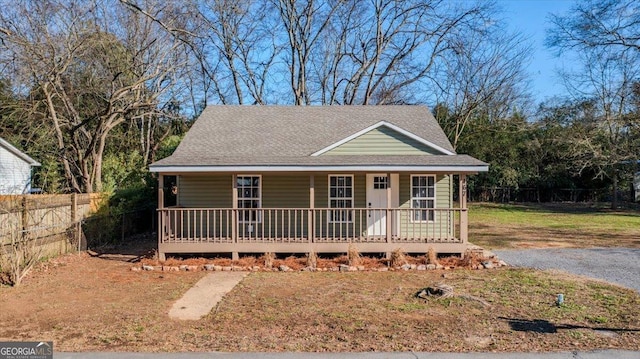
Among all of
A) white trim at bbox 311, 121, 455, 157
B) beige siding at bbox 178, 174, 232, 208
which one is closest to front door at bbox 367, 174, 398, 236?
white trim at bbox 311, 121, 455, 157

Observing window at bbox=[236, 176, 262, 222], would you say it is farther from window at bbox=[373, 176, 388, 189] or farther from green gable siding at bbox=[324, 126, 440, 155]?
window at bbox=[373, 176, 388, 189]

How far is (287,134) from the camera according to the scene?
51.8 ft

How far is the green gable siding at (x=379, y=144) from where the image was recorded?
14.0 meters

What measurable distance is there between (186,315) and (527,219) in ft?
69.6

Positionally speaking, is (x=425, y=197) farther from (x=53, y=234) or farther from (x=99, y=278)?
(x=53, y=234)

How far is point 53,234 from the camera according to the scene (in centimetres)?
1174

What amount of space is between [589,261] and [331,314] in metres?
8.44

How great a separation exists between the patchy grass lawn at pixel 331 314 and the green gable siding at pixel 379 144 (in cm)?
494

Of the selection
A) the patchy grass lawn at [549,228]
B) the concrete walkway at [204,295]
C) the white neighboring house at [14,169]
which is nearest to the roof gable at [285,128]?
the concrete walkway at [204,295]

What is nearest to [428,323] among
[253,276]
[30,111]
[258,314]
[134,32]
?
[258,314]

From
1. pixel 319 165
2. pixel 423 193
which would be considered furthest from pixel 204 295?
pixel 423 193

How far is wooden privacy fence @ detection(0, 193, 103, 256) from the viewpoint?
32.3 ft

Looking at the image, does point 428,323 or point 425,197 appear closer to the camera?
point 428,323

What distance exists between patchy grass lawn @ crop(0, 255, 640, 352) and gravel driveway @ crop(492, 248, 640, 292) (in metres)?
0.98
